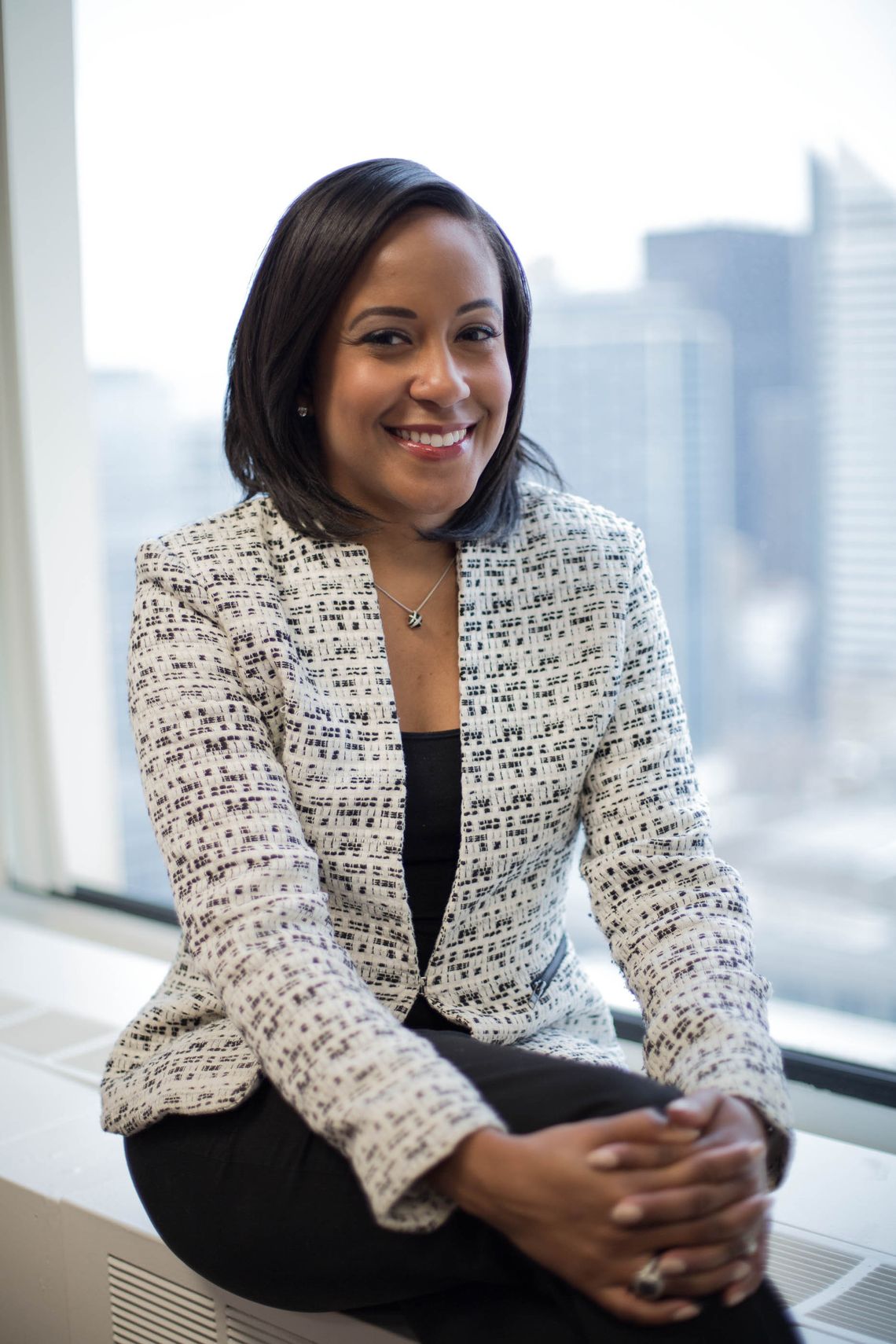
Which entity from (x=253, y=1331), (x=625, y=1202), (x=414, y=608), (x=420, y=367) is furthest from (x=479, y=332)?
(x=253, y=1331)

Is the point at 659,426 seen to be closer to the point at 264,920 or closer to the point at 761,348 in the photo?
the point at 761,348

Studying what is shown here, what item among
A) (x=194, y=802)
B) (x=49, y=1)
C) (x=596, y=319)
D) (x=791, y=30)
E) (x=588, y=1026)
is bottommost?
(x=588, y=1026)

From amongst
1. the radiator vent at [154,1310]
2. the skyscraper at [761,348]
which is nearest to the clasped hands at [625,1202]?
the radiator vent at [154,1310]

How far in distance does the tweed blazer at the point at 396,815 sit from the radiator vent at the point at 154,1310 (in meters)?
0.22

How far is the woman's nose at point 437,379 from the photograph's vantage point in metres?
1.36

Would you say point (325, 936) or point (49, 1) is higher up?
point (49, 1)

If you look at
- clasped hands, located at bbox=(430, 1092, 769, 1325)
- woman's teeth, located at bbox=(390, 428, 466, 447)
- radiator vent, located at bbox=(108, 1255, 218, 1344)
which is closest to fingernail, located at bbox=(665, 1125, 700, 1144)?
clasped hands, located at bbox=(430, 1092, 769, 1325)

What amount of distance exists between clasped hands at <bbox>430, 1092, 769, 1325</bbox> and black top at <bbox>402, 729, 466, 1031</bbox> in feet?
1.33

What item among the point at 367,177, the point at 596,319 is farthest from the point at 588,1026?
the point at 596,319

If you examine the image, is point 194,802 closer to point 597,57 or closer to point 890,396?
point 890,396

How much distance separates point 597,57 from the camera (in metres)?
2.13

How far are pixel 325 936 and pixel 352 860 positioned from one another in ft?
0.54

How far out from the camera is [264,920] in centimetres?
116

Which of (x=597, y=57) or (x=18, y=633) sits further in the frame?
(x=18, y=633)
